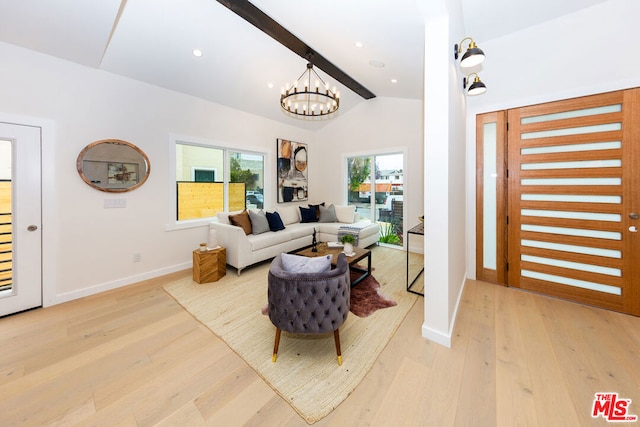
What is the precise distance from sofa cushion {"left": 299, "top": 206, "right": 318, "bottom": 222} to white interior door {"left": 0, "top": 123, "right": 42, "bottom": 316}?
12.9 ft

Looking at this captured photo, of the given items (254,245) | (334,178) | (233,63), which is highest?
(233,63)

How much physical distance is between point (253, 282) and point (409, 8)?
11.7ft

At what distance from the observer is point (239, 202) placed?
4.83 metres

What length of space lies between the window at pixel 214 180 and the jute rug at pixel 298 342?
1498mm

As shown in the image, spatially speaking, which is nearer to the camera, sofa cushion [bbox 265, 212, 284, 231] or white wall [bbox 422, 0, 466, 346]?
white wall [bbox 422, 0, 466, 346]

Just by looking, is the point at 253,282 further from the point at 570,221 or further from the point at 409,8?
the point at 570,221

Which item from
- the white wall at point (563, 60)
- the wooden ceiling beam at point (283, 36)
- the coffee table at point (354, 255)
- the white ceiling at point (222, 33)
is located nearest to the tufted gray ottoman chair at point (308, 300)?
the coffee table at point (354, 255)

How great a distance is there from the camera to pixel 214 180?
4.41m

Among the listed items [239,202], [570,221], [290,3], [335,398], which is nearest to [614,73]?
[570,221]

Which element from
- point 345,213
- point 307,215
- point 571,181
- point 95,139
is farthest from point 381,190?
point 95,139

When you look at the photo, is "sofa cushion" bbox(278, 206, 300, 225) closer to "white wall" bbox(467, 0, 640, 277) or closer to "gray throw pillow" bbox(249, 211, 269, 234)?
"gray throw pillow" bbox(249, 211, 269, 234)

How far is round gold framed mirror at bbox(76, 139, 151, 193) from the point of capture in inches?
116

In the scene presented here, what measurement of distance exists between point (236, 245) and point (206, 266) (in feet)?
1.61

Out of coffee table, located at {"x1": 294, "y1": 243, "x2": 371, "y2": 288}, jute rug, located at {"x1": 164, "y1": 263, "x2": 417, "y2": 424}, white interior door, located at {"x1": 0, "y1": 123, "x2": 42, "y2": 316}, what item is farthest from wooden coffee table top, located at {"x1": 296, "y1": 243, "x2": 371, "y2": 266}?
white interior door, located at {"x1": 0, "y1": 123, "x2": 42, "y2": 316}
